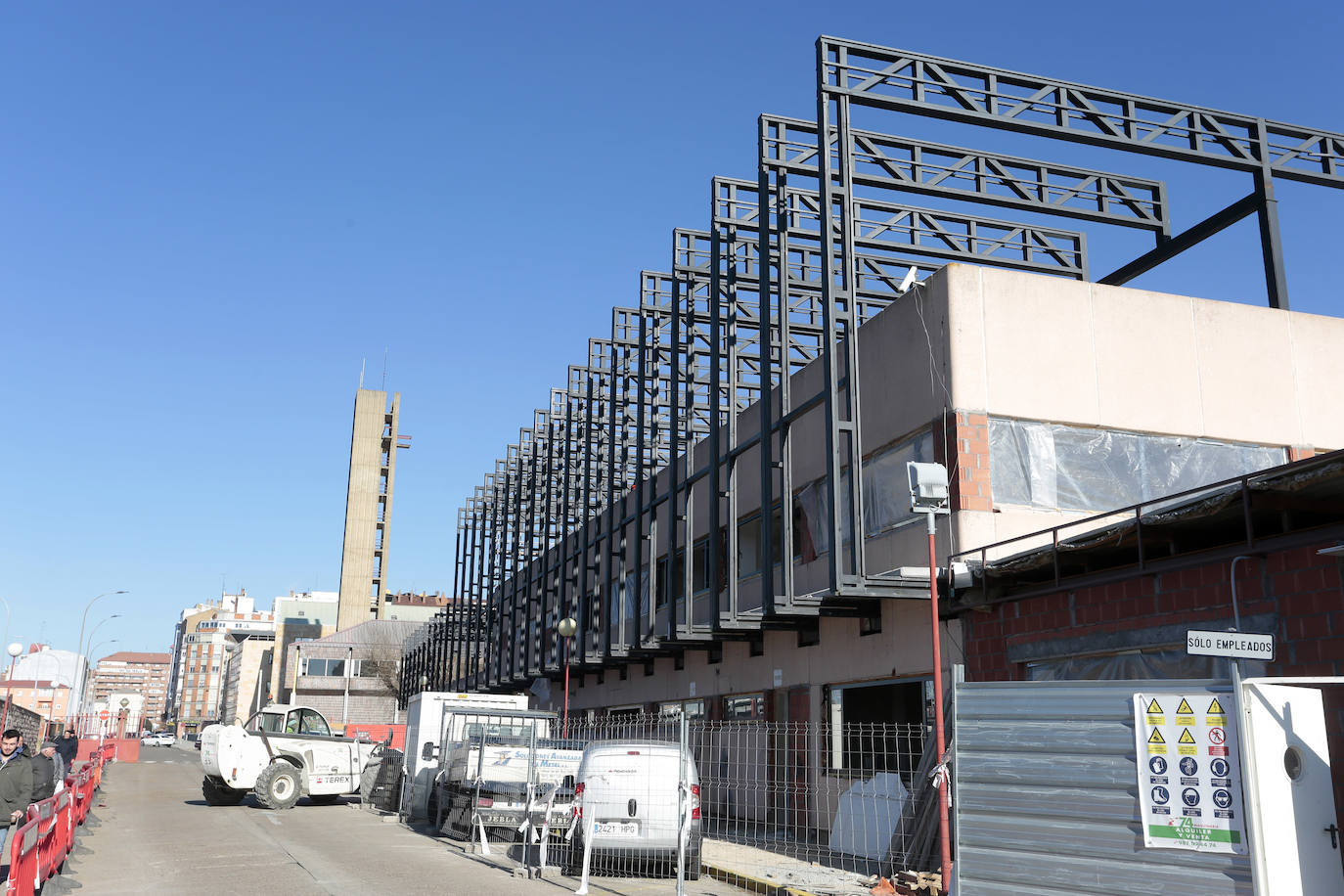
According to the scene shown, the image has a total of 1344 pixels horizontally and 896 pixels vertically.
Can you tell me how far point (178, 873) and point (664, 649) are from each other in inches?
555

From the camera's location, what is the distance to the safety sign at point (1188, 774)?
6.40 meters

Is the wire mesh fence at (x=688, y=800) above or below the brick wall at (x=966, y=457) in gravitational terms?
below

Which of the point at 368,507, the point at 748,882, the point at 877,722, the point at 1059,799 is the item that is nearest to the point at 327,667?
the point at 368,507

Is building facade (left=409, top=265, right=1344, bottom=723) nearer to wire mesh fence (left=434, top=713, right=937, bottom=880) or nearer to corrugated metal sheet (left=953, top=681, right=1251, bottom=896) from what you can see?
wire mesh fence (left=434, top=713, right=937, bottom=880)

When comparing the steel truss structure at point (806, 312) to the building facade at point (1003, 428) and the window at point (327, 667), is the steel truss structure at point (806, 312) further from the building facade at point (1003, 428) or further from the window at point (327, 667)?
the window at point (327, 667)

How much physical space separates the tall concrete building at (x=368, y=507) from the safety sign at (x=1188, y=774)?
333ft

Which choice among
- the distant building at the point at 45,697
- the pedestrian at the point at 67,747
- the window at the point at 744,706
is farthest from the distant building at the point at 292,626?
the window at the point at 744,706

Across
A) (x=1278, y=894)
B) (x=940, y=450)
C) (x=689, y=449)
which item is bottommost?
(x=1278, y=894)

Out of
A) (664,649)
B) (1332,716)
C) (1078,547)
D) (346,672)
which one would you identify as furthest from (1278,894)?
(346,672)

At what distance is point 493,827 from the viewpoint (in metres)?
18.9

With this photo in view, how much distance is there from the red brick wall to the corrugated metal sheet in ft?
15.1

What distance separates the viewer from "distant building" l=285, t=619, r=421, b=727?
302ft

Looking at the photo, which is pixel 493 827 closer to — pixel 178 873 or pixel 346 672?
pixel 178 873

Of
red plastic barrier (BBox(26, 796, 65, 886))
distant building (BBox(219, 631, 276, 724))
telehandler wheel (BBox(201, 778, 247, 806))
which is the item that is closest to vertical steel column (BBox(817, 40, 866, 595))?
red plastic barrier (BBox(26, 796, 65, 886))
